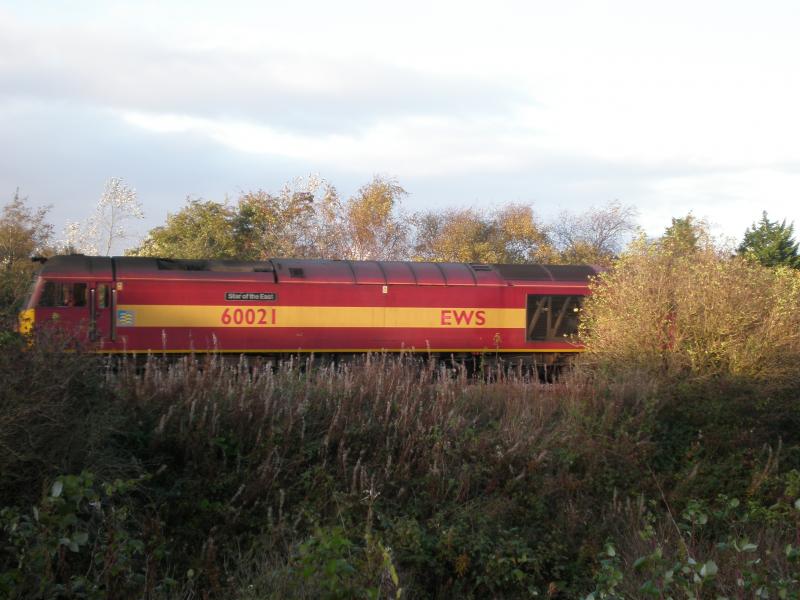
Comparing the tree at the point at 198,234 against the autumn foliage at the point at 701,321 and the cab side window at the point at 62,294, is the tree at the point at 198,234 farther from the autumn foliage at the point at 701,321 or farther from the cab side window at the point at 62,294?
the autumn foliage at the point at 701,321

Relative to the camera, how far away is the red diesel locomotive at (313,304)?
56.4 ft

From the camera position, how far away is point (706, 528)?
10.1 meters

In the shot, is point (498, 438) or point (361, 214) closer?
point (498, 438)

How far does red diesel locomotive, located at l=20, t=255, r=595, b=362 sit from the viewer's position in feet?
56.4

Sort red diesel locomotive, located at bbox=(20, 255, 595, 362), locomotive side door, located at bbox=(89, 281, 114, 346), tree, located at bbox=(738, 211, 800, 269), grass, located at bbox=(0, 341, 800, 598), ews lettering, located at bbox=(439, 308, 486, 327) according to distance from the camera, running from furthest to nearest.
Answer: tree, located at bbox=(738, 211, 800, 269) → ews lettering, located at bbox=(439, 308, 486, 327) → red diesel locomotive, located at bbox=(20, 255, 595, 362) → locomotive side door, located at bbox=(89, 281, 114, 346) → grass, located at bbox=(0, 341, 800, 598)

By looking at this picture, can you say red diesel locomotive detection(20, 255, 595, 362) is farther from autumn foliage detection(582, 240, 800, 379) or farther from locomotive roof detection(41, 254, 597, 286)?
autumn foliage detection(582, 240, 800, 379)

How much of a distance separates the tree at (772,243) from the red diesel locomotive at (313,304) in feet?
73.3

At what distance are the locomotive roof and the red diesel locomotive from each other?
0.03 meters

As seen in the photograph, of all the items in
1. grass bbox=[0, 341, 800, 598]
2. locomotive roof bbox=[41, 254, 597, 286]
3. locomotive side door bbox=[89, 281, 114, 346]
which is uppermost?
locomotive roof bbox=[41, 254, 597, 286]

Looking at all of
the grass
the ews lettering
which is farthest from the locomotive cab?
the ews lettering

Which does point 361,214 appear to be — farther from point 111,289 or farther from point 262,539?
point 262,539

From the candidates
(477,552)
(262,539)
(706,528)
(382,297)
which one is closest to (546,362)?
(382,297)

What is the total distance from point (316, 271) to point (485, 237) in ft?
101

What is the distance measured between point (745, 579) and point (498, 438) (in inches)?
219
